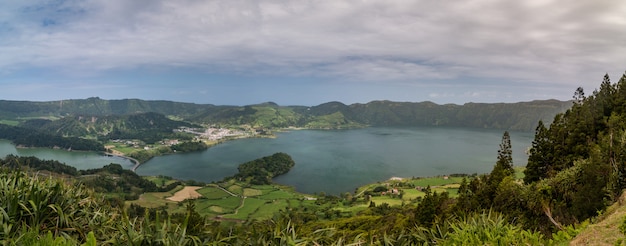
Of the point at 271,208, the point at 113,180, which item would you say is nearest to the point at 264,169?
the point at 271,208

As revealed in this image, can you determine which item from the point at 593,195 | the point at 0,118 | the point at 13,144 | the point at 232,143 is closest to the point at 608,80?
the point at 593,195

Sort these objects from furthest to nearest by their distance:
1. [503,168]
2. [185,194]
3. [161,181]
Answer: [161,181] → [185,194] → [503,168]

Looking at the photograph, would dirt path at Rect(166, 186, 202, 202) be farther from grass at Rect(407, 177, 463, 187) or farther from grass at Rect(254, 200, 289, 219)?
grass at Rect(407, 177, 463, 187)

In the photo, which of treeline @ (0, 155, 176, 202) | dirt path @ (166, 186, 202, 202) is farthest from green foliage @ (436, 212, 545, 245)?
treeline @ (0, 155, 176, 202)

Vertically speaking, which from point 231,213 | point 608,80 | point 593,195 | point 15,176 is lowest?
point 231,213

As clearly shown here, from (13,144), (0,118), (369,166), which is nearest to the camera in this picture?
(369,166)

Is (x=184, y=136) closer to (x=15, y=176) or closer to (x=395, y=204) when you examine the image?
(x=395, y=204)

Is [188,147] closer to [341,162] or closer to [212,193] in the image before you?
[341,162]
